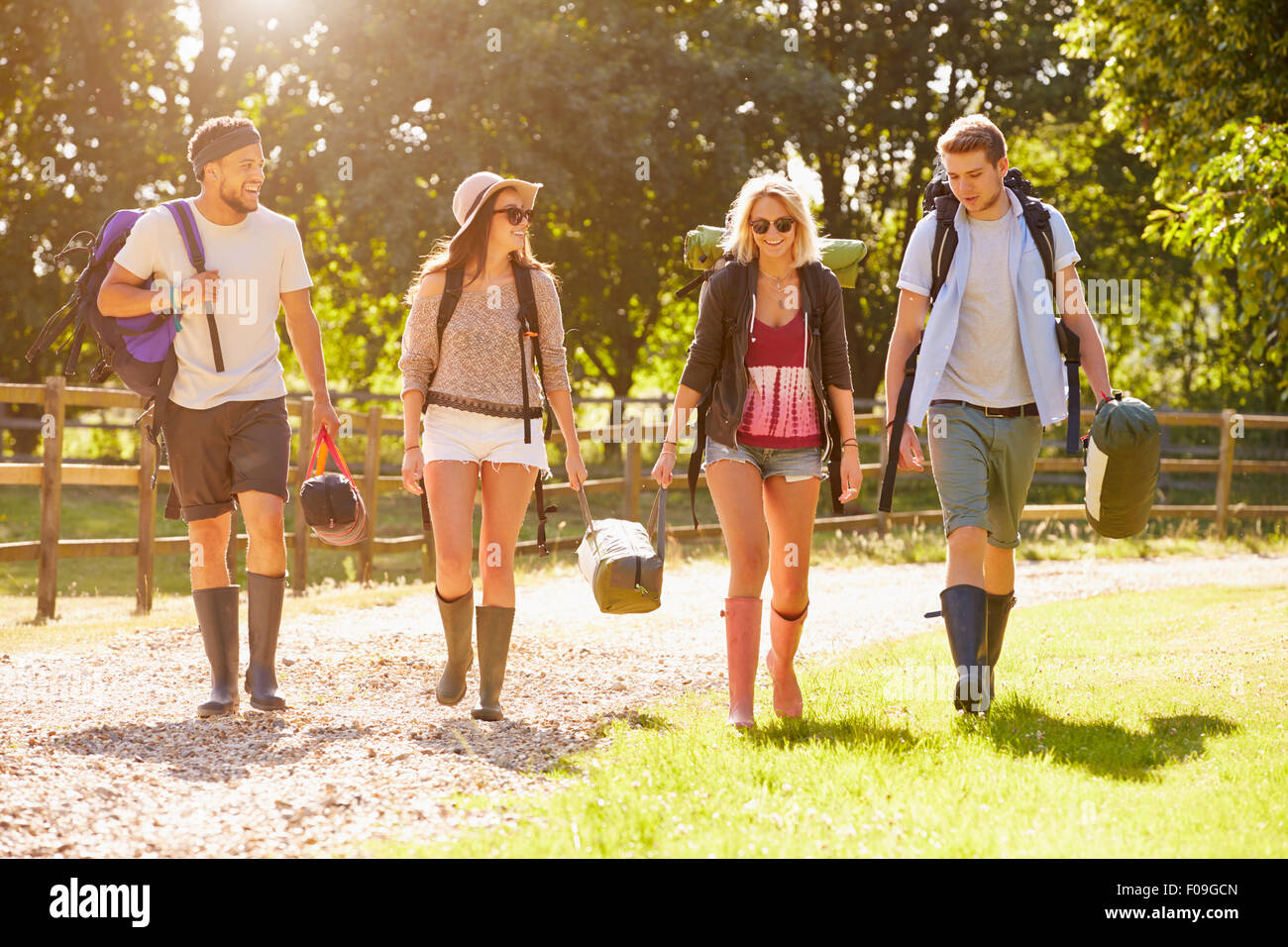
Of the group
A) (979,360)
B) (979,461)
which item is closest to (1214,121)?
(979,360)

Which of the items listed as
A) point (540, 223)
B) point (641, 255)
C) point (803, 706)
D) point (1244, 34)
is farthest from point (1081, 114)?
point (803, 706)

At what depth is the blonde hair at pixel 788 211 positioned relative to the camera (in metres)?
4.68

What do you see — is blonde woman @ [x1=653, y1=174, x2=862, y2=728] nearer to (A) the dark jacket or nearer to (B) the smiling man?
(A) the dark jacket

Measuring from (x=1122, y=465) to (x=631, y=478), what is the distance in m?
7.67

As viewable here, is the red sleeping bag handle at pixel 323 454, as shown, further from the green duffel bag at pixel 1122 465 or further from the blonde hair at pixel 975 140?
the green duffel bag at pixel 1122 465

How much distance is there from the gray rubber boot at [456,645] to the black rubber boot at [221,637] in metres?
0.75

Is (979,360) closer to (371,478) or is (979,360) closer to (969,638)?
(969,638)

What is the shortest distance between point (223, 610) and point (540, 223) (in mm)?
18767

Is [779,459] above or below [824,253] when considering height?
below

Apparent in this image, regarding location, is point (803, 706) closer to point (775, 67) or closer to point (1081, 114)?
point (775, 67)

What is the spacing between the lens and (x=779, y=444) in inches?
185

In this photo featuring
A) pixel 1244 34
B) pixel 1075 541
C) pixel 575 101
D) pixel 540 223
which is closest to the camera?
pixel 1244 34

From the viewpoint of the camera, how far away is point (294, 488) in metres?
11.9

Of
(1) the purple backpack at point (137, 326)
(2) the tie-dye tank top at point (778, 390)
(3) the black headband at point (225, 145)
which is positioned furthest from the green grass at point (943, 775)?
(3) the black headband at point (225, 145)
